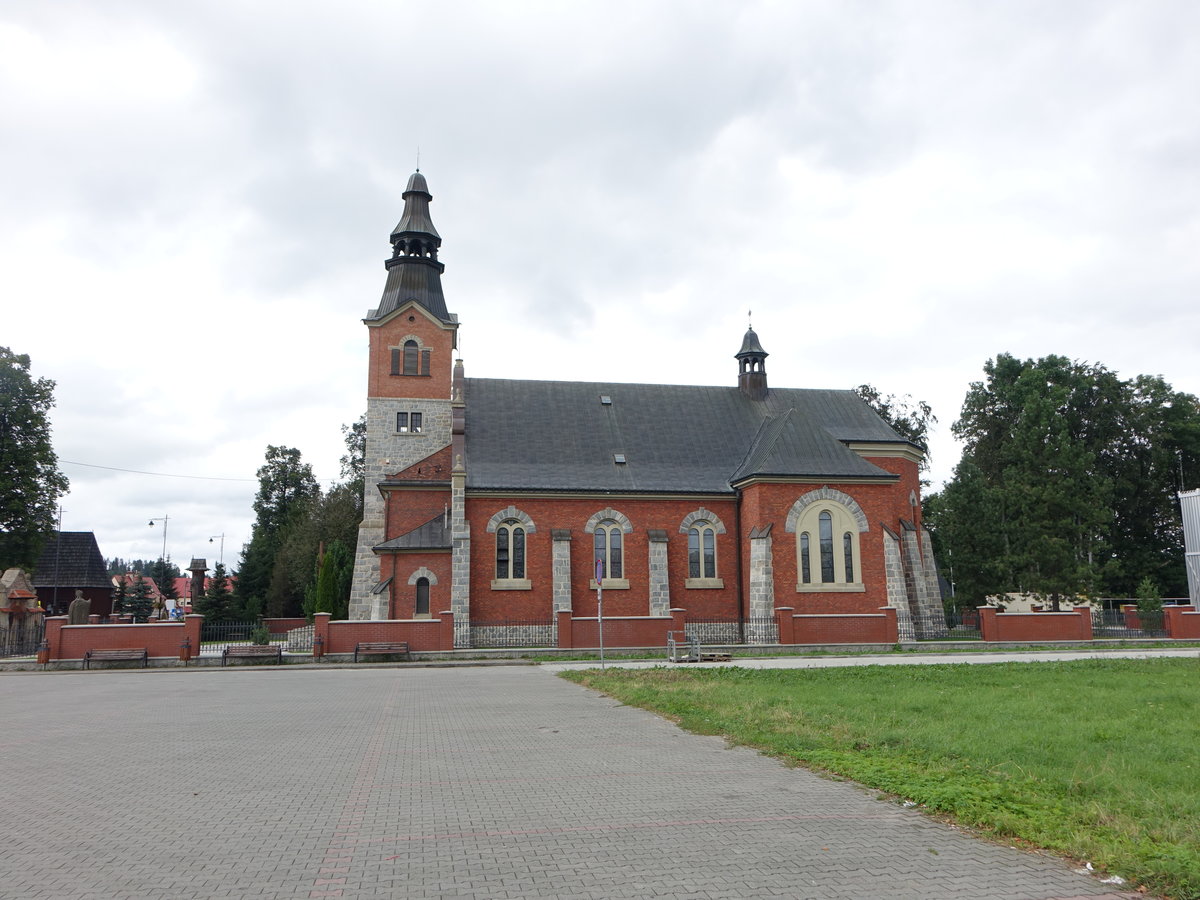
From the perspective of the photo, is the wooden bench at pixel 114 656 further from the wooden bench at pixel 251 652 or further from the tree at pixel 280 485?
the tree at pixel 280 485

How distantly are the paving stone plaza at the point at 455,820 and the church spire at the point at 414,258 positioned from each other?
2559 cm

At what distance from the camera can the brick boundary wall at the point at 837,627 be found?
28.7 m

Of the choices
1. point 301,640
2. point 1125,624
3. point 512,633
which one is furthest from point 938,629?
point 301,640

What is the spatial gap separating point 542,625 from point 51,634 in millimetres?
15587

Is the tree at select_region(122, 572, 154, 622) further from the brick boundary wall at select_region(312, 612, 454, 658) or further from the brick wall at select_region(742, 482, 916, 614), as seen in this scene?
the brick wall at select_region(742, 482, 916, 614)

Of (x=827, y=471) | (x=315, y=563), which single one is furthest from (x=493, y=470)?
(x=315, y=563)

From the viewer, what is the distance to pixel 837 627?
29.0 metres

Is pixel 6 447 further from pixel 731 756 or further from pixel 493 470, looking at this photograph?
pixel 731 756

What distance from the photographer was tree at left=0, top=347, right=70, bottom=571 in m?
36.9

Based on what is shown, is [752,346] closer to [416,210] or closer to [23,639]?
[416,210]

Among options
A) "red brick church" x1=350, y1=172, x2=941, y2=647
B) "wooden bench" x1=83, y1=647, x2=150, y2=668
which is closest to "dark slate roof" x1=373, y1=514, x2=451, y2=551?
"red brick church" x1=350, y1=172, x2=941, y2=647

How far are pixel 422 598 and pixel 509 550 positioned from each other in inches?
146

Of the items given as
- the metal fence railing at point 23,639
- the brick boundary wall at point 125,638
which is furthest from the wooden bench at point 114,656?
the metal fence railing at point 23,639

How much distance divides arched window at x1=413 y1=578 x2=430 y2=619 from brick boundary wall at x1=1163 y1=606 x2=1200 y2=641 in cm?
2816
